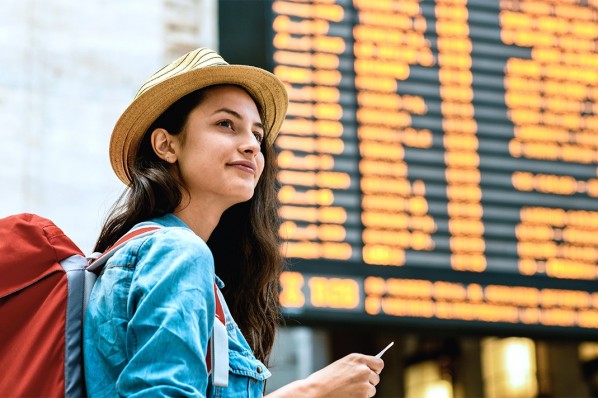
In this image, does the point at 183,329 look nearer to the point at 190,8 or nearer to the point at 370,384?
the point at 370,384

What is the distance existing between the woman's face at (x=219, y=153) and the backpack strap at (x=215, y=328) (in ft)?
0.74

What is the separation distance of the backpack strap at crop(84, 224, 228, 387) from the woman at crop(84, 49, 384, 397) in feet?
0.05

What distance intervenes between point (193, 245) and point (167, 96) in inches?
19.4

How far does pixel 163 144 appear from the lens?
84.7 inches

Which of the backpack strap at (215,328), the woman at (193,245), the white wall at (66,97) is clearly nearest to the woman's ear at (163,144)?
the woman at (193,245)

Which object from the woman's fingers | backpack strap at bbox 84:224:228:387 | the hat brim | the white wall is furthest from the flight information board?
backpack strap at bbox 84:224:228:387

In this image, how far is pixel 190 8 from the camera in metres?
5.85

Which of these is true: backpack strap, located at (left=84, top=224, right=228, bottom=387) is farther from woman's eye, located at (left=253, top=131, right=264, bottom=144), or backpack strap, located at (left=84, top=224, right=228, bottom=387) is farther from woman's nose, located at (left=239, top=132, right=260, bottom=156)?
woman's eye, located at (left=253, top=131, right=264, bottom=144)

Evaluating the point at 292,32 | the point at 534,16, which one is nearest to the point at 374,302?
the point at 292,32

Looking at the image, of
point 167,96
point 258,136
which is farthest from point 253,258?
point 167,96

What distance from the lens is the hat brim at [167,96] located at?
2.13 metres

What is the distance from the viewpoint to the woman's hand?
1.92m

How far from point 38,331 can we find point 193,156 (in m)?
0.49

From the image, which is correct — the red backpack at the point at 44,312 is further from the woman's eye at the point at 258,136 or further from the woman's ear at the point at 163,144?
the woman's eye at the point at 258,136
